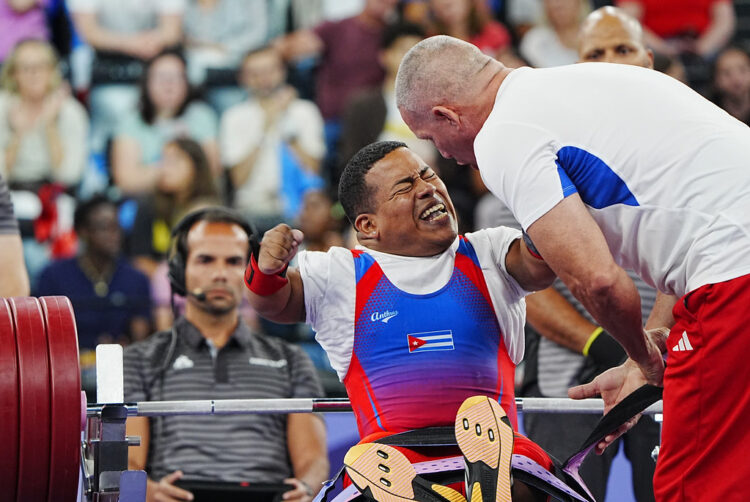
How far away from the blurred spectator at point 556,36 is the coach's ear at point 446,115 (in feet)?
15.7

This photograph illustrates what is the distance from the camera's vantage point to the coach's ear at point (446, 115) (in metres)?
3.00

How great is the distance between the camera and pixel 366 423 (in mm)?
3152

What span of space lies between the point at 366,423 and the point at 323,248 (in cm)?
374

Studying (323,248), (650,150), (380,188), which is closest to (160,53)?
(323,248)

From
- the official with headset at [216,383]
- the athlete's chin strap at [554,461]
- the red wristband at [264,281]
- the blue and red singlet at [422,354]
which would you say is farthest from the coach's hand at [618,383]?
the official with headset at [216,383]

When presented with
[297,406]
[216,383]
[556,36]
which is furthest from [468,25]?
[297,406]

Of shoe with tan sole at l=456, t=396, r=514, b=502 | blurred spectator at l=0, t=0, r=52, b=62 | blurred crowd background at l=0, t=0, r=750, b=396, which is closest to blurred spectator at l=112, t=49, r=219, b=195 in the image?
blurred crowd background at l=0, t=0, r=750, b=396

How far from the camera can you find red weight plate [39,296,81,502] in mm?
2980

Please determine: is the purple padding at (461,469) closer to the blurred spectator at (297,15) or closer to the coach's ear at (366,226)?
the coach's ear at (366,226)

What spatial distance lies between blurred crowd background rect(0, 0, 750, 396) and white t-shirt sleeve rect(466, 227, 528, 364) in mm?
3236

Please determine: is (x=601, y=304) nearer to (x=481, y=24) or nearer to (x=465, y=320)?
(x=465, y=320)

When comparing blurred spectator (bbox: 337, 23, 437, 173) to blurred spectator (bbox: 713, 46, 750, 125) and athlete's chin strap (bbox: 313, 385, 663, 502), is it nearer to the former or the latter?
blurred spectator (bbox: 713, 46, 750, 125)

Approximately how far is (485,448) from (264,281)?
34.6 inches

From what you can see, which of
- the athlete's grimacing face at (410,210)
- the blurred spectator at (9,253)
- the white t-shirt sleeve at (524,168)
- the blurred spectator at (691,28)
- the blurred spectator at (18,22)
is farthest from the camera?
the blurred spectator at (691,28)
